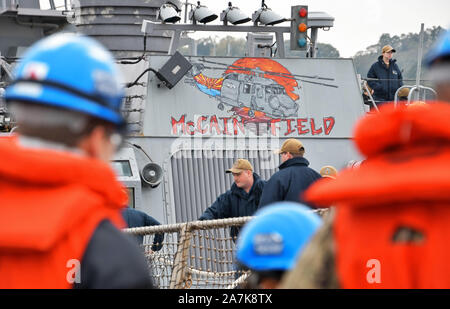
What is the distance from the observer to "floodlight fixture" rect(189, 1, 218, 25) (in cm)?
1460

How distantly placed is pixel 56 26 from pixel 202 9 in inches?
314

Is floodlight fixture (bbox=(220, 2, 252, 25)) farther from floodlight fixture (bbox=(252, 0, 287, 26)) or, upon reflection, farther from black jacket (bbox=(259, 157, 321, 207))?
black jacket (bbox=(259, 157, 321, 207))

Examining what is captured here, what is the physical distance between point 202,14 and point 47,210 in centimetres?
1208

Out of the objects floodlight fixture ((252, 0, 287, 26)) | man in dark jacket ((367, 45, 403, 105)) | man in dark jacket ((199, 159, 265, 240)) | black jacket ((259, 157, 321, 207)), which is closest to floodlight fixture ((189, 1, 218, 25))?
floodlight fixture ((252, 0, 287, 26))

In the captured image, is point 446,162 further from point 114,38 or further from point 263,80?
point 114,38

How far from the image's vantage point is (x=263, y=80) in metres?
14.3

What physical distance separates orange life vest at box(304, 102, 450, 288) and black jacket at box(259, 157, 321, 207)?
6.59m

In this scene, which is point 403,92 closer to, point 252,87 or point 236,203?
point 252,87

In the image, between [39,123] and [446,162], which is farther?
[39,123]

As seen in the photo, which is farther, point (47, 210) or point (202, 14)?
point (202, 14)

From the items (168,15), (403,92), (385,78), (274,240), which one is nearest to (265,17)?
(168,15)

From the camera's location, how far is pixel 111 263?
269cm
